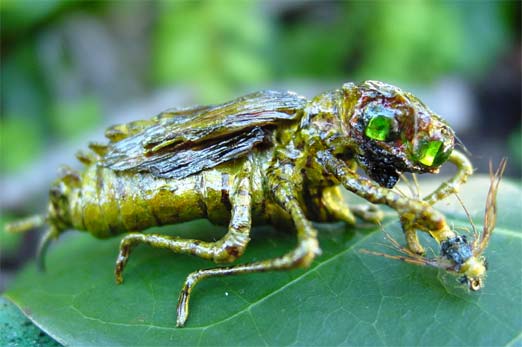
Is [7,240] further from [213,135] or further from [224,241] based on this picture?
[224,241]

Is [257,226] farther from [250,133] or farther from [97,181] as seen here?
[97,181]

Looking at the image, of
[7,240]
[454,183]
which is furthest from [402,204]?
[7,240]

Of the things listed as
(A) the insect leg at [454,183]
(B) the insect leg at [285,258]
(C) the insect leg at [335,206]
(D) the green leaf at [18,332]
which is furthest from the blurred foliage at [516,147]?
(D) the green leaf at [18,332]

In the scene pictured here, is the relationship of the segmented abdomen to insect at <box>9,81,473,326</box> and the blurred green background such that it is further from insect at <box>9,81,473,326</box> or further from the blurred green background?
the blurred green background

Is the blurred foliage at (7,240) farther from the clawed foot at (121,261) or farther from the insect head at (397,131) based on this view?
the insect head at (397,131)

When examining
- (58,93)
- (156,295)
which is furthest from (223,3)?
(156,295)

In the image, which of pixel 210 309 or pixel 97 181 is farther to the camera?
pixel 97 181
